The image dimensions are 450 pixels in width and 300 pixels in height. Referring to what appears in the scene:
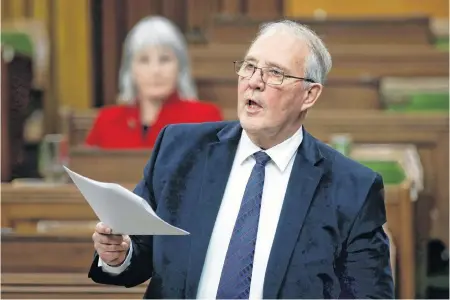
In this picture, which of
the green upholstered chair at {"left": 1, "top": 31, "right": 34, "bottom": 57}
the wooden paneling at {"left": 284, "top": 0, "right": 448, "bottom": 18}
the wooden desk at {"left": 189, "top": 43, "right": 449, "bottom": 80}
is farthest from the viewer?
the wooden paneling at {"left": 284, "top": 0, "right": 448, "bottom": 18}

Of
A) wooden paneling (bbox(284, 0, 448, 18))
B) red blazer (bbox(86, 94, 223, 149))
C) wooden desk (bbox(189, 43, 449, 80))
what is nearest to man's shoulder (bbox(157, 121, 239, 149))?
red blazer (bbox(86, 94, 223, 149))

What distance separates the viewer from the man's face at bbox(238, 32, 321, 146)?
97cm

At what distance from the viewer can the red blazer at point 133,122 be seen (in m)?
2.13

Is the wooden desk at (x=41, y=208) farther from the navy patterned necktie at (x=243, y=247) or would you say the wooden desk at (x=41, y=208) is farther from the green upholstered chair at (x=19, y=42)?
the green upholstered chair at (x=19, y=42)

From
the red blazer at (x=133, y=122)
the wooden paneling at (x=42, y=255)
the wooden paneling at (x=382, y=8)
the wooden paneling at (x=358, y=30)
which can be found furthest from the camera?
the wooden paneling at (x=382, y=8)

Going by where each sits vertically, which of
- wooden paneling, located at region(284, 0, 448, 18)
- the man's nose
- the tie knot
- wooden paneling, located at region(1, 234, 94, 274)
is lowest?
wooden paneling, located at region(1, 234, 94, 274)

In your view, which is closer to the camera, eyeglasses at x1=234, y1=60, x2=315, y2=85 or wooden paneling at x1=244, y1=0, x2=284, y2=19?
eyeglasses at x1=234, y1=60, x2=315, y2=85

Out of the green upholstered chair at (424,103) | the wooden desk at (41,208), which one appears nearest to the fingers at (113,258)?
the wooden desk at (41,208)

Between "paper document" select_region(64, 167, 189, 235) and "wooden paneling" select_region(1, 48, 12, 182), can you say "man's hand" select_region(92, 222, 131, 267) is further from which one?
"wooden paneling" select_region(1, 48, 12, 182)

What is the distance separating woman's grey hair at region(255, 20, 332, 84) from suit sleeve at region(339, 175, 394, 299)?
5.8 inches

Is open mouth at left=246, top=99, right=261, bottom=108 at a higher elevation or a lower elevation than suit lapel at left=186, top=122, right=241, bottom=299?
higher

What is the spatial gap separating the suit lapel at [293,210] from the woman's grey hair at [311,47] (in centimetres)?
8

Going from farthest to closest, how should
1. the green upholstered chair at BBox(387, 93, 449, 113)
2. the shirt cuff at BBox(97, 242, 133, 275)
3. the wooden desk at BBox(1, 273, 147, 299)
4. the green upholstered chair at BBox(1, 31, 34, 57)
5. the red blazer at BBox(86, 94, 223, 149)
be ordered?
1. the green upholstered chair at BBox(1, 31, 34, 57)
2. the green upholstered chair at BBox(387, 93, 449, 113)
3. the red blazer at BBox(86, 94, 223, 149)
4. the wooden desk at BBox(1, 273, 147, 299)
5. the shirt cuff at BBox(97, 242, 133, 275)

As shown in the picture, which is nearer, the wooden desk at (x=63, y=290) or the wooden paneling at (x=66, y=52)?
the wooden desk at (x=63, y=290)
